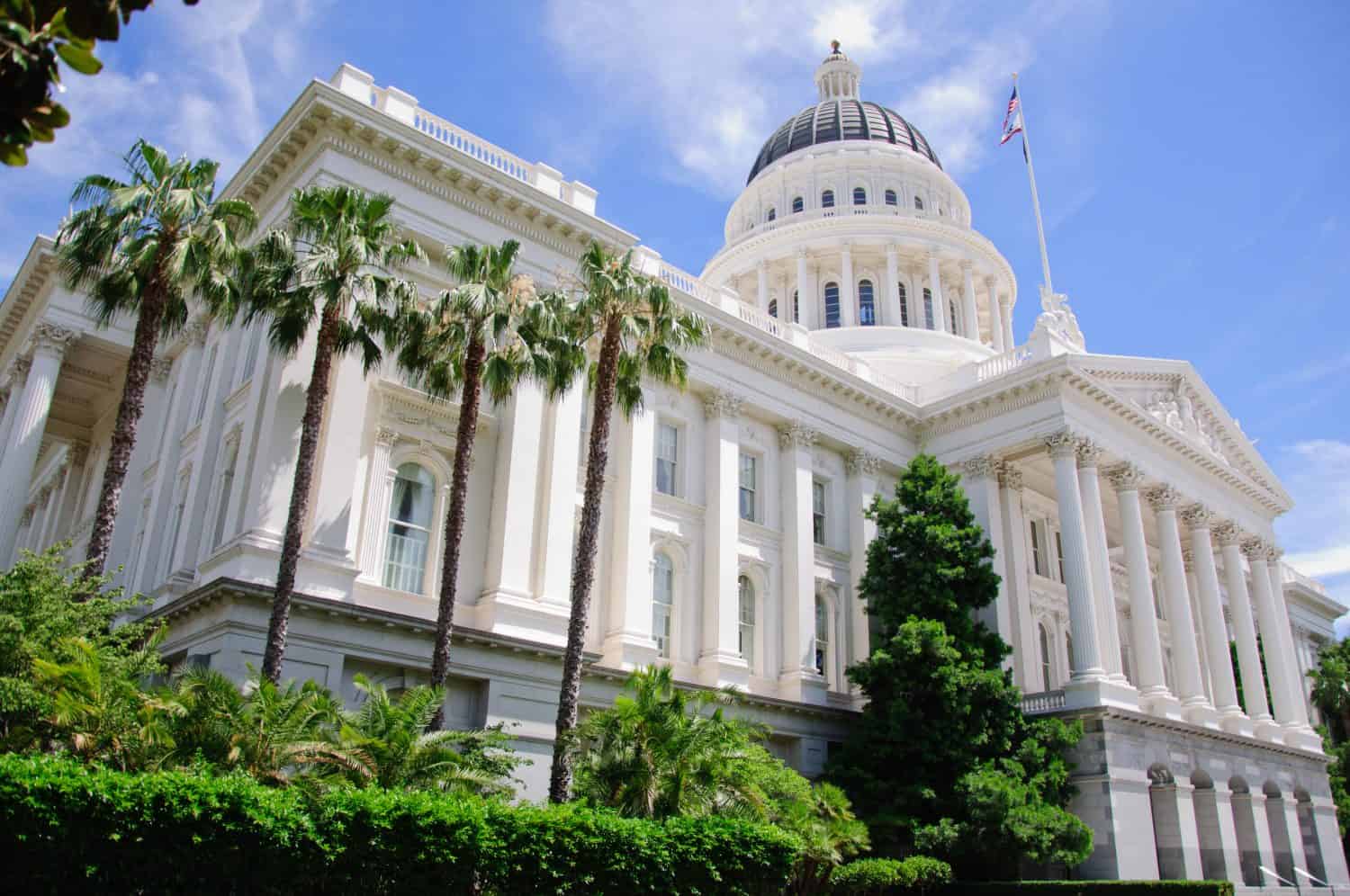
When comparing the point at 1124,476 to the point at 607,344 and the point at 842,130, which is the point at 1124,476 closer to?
the point at 607,344

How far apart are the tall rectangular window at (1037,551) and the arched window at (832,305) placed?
15.1 meters

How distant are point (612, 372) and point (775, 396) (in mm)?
13282

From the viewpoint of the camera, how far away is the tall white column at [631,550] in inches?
1057

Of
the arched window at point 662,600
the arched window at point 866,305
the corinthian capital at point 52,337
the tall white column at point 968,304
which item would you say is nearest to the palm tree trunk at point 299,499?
the arched window at point 662,600

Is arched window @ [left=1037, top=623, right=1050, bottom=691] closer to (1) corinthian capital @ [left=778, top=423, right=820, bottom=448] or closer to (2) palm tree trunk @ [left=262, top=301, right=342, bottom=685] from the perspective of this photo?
(1) corinthian capital @ [left=778, top=423, right=820, bottom=448]

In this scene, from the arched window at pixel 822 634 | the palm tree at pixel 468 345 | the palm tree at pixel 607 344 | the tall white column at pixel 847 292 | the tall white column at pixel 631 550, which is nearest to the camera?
the palm tree at pixel 468 345

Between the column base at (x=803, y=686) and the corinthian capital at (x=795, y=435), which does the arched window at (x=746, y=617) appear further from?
the corinthian capital at (x=795, y=435)

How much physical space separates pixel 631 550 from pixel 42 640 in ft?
47.0

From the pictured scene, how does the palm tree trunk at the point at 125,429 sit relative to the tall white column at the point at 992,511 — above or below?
below

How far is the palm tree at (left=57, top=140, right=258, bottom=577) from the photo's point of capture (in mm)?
Answer: 18812

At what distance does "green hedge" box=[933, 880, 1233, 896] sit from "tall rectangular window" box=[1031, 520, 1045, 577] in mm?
14142

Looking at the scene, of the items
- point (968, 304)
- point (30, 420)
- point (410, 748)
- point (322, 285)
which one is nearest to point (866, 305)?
point (968, 304)

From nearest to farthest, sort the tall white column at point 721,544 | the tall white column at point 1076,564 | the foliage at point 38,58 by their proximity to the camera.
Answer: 1. the foliage at point 38,58
2. the tall white column at point 721,544
3. the tall white column at point 1076,564

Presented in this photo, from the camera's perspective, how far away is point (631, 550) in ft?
91.4
